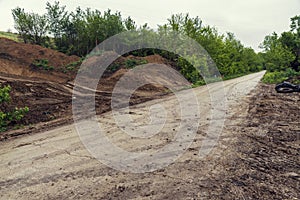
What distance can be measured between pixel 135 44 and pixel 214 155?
891 inches

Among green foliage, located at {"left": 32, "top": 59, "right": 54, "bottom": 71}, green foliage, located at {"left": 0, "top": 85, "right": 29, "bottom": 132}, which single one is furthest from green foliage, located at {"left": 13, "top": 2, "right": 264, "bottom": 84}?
green foliage, located at {"left": 0, "top": 85, "right": 29, "bottom": 132}

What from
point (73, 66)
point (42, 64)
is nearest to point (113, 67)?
point (73, 66)

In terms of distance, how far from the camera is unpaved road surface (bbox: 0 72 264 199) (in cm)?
262

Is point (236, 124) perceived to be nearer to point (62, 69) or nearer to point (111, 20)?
point (62, 69)

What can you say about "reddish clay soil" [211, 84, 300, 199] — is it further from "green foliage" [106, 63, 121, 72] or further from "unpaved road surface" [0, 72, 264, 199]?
"green foliage" [106, 63, 121, 72]

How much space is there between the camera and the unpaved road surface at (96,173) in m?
2.62

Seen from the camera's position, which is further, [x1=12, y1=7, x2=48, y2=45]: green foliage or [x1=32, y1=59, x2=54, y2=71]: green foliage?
[x1=12, y1=7, x2=48, y2=45]: green foliage

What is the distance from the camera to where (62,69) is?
1861 cm

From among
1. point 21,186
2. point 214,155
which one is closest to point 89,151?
point 21,186

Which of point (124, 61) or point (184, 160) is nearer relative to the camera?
point (184, 160)

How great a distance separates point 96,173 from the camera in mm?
3166

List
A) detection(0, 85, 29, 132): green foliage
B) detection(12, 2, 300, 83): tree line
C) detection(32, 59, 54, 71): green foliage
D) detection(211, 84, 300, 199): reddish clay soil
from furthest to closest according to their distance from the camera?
detection(12, 2, 300, 83): tree line
detection(32, 59, 54, 71): green foliage
detection(0, 85, 29, 132): green foliage
detection(211, 84, 300, 199): reddish clay soil

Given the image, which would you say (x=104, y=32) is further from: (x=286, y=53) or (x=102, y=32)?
(x=286, y=53)

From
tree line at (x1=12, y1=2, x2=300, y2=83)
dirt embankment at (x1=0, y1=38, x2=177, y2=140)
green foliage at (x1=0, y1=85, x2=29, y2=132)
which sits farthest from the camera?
tree line at (x1=12, y1=2, x2=300, y2=83)
